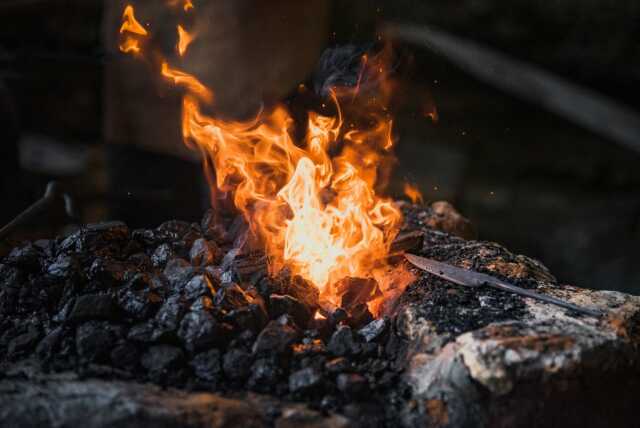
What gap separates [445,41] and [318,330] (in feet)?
18.9

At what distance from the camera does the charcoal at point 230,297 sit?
281 cm

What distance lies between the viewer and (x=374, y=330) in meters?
2.88

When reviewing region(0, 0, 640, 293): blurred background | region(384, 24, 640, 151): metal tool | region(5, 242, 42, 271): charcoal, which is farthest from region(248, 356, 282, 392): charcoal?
region(384, 24, 640, 151): metal tool

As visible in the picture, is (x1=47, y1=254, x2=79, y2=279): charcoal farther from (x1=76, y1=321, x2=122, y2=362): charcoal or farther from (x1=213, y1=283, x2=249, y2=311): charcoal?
(x1=213, y1=283, x2=249, y2=311): charcoal

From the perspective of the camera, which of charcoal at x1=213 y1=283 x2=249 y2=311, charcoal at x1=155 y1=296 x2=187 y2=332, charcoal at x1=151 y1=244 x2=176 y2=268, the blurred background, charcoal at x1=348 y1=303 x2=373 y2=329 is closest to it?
charcoal at x1=155 y1=296 x2=187 y2=332

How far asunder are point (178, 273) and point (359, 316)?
96 cm

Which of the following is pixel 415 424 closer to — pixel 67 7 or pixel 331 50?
pixel 331 50

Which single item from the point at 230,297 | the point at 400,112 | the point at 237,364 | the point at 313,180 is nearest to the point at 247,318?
the point at 230,297

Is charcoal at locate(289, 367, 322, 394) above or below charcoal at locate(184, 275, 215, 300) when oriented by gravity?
below

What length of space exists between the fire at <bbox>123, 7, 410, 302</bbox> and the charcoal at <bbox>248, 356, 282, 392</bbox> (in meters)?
0.82

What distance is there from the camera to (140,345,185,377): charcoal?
2533 millimetres

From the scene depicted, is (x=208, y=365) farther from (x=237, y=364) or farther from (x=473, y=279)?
(x=473, y=279)

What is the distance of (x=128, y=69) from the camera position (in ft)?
20.4

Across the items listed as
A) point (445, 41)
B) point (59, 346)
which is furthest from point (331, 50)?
point (445, 41)
